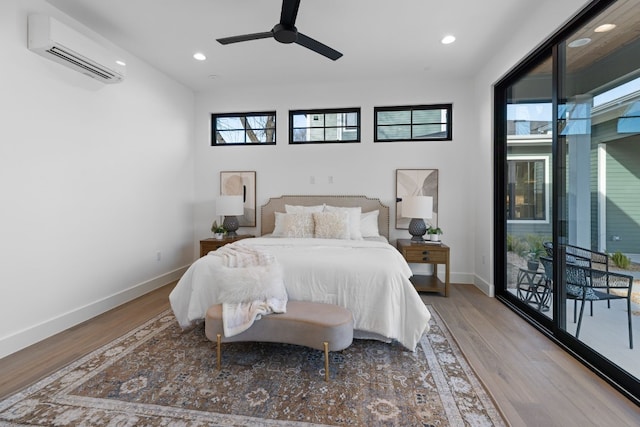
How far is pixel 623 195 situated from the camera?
1810 mm

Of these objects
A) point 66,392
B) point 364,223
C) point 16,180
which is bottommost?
point 66,392

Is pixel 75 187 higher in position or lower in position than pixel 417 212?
higher

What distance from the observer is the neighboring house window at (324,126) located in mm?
4328

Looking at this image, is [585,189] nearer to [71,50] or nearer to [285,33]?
[285,33]

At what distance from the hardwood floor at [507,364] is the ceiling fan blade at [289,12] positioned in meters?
2.87

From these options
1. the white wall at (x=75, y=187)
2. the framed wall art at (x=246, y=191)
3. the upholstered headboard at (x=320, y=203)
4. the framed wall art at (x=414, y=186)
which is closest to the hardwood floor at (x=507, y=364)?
the white wall at (x=75, y=187)

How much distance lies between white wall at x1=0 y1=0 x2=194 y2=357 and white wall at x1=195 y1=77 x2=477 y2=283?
652 mm

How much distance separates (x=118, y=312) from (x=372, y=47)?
13.1 feet

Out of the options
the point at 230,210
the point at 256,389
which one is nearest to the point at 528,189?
the point at 256,389

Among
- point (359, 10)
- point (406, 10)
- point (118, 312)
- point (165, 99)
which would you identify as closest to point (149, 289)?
point (118, 312)

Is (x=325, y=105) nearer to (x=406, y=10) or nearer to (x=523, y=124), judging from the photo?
(x=406, y=10)

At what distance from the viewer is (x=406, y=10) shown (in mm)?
2596

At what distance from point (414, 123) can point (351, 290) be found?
2.97m

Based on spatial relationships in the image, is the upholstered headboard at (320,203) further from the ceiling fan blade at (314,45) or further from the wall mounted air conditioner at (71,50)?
the wall mounted air conditioner at (71,50)
